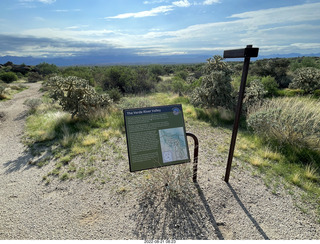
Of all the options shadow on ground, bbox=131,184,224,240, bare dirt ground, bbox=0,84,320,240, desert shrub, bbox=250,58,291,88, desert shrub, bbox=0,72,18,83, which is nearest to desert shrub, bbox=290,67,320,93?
desert shrub, bbox=250,58,291,88

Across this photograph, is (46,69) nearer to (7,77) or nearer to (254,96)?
(7,77)

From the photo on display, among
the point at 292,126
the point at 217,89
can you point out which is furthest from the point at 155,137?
the point at 217,89

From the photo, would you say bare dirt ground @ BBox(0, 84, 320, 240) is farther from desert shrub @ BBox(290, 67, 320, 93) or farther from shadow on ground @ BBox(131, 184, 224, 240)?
desert shrub @ BBox(290, 67, 320, 93)

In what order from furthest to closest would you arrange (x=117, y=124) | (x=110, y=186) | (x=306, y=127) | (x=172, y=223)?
(x=117, y=124), (x=306, y=127), (x=110, y=186), (x=172, y=223)

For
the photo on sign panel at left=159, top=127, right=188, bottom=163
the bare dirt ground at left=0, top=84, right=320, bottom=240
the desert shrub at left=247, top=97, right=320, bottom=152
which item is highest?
the photo on sign panel at left=159, top=127, right=188, bottom=163

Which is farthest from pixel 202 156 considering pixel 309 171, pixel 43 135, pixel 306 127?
pixel 43 135

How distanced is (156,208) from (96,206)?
3.95 ft

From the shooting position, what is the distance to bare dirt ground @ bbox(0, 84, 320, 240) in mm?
2934

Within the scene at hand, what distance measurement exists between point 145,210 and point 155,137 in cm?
139

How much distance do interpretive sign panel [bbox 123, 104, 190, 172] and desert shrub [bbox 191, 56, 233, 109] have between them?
575 centimetres

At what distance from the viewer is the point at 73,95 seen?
778cm

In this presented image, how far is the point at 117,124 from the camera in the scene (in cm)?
752

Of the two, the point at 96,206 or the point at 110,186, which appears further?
the point at 110,186

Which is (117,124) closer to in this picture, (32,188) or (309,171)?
(32,188)
